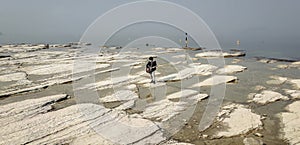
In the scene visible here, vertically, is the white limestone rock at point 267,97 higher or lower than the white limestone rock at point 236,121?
higher

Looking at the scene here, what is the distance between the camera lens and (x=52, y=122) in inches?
370

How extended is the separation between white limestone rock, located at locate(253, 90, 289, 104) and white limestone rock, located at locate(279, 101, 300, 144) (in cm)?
104

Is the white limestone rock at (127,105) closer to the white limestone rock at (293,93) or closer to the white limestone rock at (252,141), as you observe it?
the white limestone rock at (252,141)

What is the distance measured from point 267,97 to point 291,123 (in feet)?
13.0

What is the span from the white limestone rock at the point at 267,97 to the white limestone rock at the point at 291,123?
104cm

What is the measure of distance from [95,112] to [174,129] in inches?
150

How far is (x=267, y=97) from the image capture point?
13.2 meters

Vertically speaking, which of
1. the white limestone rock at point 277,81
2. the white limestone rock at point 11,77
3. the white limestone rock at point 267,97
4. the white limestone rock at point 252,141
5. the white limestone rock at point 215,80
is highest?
the white limestone rock at point 11,77

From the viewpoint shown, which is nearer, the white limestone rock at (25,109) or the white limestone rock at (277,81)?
the white limestone rock at (25,109)

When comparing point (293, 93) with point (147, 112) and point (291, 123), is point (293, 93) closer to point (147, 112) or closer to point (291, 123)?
point (291, 123)

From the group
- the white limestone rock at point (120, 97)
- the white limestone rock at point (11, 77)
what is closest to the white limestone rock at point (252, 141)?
the white limestone rock at point (120, 97)

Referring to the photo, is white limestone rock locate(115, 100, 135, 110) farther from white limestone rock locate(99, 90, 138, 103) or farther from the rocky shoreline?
white limestone rock locate(99, 90, 138, 103)

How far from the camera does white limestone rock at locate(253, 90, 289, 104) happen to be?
1259 centimetres

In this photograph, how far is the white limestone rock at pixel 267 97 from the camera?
12.6m
